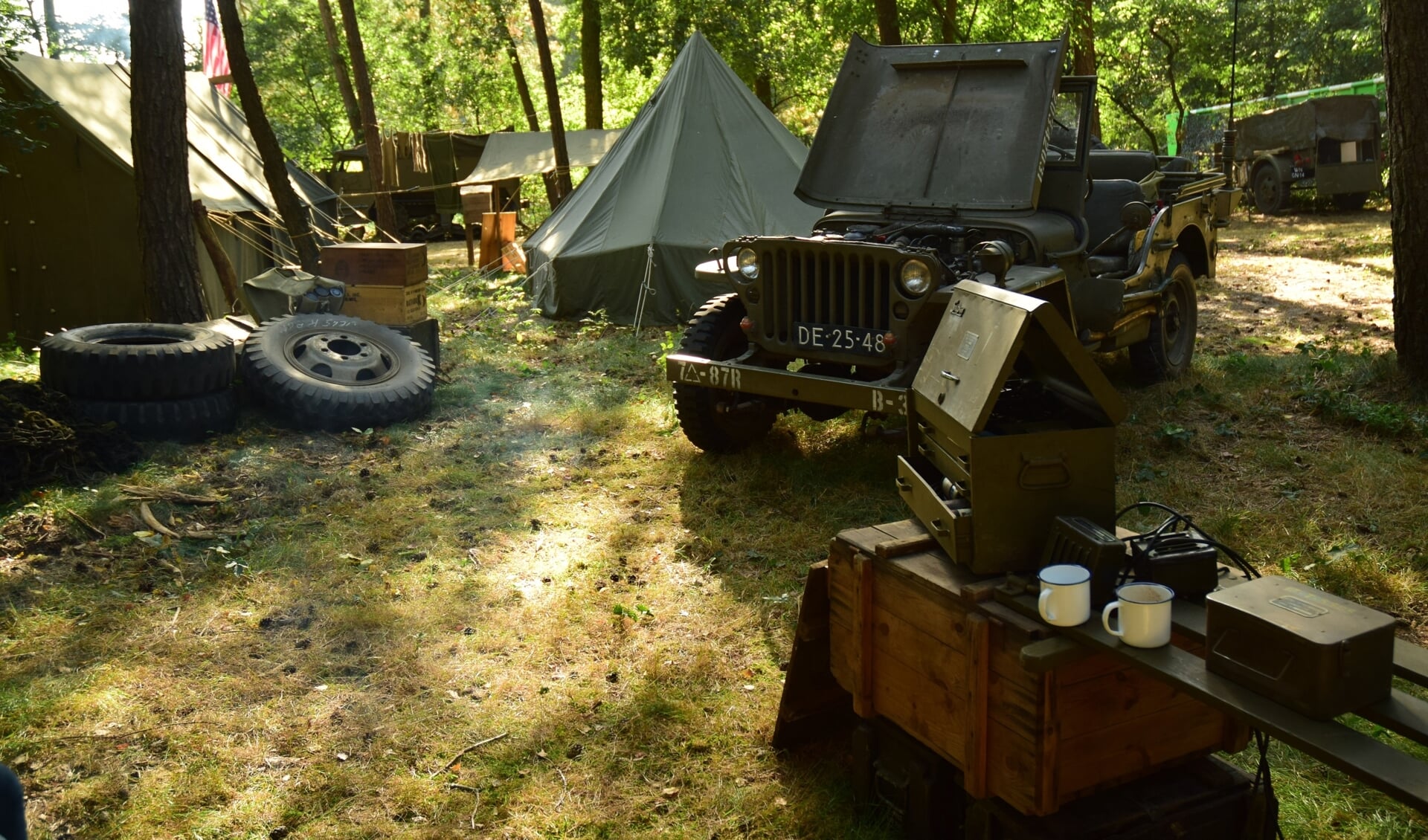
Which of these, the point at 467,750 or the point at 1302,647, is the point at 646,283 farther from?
the point at 1302,647

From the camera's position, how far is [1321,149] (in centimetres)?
1917

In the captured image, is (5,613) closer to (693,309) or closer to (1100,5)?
(693,309)

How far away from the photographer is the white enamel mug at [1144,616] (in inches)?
88.4

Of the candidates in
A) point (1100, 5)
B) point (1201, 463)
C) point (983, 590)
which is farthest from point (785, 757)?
point (1100, 5)

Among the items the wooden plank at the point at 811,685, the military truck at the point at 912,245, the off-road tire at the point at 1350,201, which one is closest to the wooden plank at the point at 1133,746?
the wooden plank at the point at 811,685

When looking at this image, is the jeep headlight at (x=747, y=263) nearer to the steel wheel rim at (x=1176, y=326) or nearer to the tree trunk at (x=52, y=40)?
the steel wheel rim at (x=1176, y=326)

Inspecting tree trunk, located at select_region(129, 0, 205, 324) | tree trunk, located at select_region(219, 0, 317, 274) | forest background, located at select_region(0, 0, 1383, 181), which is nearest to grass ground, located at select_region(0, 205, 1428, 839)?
tree trunk, located at select_region(129, 0, 205, 324)

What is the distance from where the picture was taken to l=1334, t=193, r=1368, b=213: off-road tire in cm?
1964

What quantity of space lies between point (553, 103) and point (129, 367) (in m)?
11.5

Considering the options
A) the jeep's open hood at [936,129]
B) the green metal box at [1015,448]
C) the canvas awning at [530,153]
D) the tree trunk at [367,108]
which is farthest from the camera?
the canvas awning at [530,153]

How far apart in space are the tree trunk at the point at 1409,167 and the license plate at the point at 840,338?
3257mm

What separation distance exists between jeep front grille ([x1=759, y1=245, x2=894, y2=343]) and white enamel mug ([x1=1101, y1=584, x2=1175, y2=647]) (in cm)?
326

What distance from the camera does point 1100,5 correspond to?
91.4 ft

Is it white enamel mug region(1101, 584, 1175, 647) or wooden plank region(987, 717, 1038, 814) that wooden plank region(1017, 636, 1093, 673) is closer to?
white enamel mug region(1101, 584, 1175, 647)
